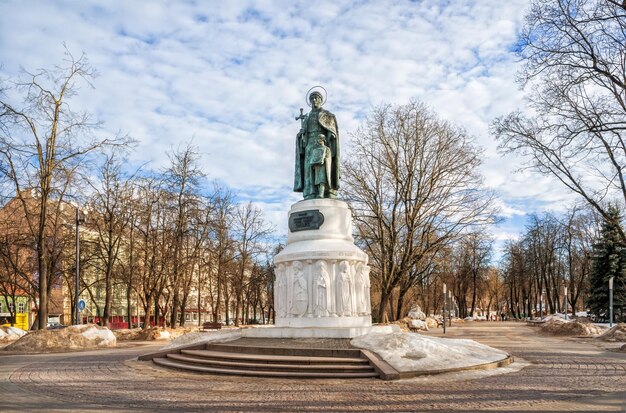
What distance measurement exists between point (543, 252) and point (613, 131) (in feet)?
155

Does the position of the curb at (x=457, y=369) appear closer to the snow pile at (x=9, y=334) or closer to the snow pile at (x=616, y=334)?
the snow pile at (x=616, y=334)

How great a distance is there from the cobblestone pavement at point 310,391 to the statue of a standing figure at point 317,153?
7.57 meters

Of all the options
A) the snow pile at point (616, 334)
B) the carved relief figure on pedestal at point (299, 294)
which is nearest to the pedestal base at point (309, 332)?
the carved relief figure on pedestal at point (299, 294)

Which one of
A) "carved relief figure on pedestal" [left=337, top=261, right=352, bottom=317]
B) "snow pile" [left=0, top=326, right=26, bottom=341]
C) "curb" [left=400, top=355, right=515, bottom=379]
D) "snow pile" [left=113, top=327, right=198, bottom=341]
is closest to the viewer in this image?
"curb" [left=400, top=355, right=515, bottom=379]

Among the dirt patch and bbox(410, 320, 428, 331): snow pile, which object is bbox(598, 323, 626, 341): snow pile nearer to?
the dirt patch

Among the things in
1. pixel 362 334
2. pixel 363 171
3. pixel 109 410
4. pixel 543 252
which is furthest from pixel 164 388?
pixel 543 252

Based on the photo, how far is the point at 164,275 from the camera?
103 ft

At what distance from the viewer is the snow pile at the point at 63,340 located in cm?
1959

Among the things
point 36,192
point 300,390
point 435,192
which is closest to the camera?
point 300,390

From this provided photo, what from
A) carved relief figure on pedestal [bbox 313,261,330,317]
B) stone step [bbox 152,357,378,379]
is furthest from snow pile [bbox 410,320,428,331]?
stone step [bbox 152,357,378,379]

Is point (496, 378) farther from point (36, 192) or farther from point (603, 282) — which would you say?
point (603, 282)

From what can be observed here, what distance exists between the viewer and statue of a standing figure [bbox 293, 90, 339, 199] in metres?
17.5

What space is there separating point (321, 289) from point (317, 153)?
458 cm

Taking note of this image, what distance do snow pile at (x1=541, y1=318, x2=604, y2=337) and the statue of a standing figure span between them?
17594 mm
